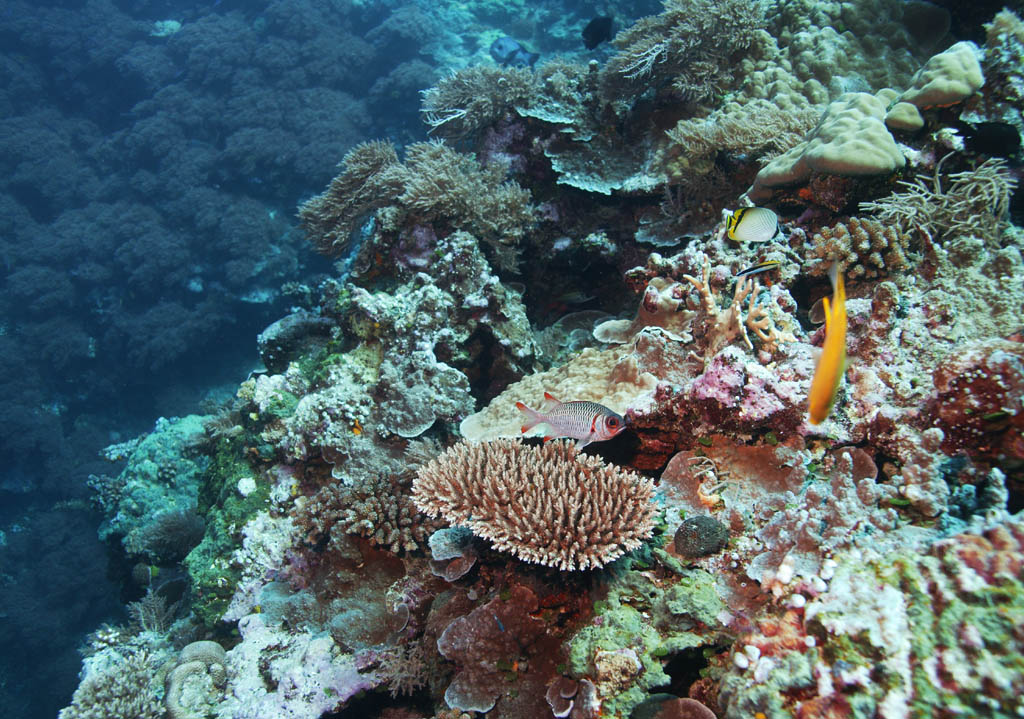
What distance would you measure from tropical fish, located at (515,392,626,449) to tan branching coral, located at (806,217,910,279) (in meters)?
2.48

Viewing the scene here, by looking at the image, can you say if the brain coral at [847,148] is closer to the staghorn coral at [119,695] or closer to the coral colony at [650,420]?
the coral colony at [650,420]

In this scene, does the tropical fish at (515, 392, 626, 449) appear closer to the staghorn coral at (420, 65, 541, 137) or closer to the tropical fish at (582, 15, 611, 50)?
the staghorn coral at (420, 65, 541, 137)

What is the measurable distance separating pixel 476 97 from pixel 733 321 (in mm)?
4962

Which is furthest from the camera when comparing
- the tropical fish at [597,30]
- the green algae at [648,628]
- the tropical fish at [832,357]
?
the tropical fish at [597,30]

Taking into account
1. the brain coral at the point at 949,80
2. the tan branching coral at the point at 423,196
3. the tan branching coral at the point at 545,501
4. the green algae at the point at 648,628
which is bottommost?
the green algae at the point at 648,628

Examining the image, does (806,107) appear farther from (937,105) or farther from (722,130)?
(937,105)

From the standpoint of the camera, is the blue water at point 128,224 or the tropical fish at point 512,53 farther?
the tropical fish at point 512,53

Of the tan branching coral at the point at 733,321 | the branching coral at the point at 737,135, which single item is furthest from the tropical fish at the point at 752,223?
the branching coral at the point at 737,135

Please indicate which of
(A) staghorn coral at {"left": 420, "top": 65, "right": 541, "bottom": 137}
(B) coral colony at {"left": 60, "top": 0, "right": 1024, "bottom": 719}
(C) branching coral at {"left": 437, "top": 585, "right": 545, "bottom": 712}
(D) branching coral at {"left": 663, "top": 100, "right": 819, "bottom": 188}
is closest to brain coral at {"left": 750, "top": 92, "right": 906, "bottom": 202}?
(B) coral colony at {"left": 60, "top": 0, "right": 1024, "bottom": 719}

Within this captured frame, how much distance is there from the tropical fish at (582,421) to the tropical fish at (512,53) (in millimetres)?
15567

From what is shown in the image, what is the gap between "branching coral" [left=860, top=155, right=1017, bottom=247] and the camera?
3.63m

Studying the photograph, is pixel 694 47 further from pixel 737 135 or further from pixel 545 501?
pixel 545 501

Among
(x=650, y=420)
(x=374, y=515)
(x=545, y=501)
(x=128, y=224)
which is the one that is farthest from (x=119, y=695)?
(x=128, y=224)

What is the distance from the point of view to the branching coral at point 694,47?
5766mm
